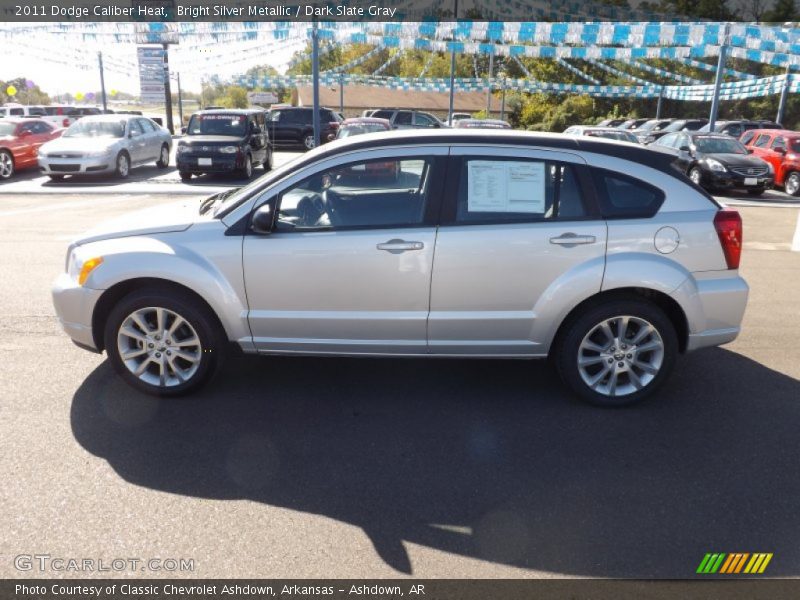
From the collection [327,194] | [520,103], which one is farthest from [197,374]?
[520,103]

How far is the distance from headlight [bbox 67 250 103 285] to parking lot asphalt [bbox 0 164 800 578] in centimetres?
81

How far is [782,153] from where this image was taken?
17.3 meters

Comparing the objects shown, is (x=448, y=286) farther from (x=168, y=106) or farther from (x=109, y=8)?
(x=168, y=106)

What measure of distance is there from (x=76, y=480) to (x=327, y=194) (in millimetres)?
2265

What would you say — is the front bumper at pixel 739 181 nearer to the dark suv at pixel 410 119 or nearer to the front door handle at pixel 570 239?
the dark suv at pixel 410 119

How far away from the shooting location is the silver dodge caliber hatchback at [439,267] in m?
4.16

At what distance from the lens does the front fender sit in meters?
4.19

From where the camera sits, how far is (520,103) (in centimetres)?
5169

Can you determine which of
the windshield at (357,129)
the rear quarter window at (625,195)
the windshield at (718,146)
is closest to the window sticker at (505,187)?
the rear quarter window at (625,195)

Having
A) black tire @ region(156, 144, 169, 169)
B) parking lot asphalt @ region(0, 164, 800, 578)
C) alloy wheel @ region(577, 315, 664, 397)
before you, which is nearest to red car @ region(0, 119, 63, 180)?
black tire @ region(156, 144, 169, 169)

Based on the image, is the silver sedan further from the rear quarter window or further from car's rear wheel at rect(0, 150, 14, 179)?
the rear quarter window

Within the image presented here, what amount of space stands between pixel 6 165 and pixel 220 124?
19.2ft

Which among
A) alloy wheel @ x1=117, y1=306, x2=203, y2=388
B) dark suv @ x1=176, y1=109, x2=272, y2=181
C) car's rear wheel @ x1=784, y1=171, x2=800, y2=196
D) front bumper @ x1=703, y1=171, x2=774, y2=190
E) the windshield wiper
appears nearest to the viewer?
alloy wheel @ x1=117, y1=306, x2=203, y2=388

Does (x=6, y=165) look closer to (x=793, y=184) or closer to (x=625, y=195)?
(x=625, y=195)
